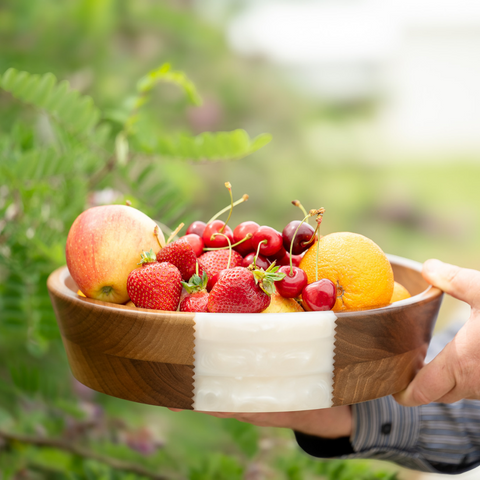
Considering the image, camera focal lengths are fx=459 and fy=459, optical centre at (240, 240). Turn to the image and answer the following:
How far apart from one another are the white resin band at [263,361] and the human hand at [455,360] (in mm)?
137

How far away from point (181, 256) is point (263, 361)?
0.14 metres

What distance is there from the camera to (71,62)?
0.99m

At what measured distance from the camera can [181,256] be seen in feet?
1.51

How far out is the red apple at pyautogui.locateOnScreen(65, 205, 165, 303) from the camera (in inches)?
18.0

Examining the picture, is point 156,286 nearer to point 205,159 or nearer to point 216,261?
point 216,261

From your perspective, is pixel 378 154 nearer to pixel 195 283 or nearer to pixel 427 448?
pixel 427 448

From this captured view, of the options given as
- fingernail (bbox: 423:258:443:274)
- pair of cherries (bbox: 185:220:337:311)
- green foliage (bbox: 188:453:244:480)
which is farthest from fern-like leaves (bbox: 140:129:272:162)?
green foliage (bbox: 188:453:244:480)

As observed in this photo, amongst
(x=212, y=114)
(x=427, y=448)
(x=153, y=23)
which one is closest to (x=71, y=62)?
(x=153, y=23)

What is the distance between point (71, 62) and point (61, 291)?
0.73 metres

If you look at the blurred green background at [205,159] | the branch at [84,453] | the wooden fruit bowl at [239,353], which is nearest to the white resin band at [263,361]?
the wooden fruit bowl at [239,353]

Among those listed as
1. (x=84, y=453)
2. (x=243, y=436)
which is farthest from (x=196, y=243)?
(x=84, y=453)

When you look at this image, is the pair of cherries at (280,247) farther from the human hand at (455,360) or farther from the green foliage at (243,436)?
the green foliage at (243,436)

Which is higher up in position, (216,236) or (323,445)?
(216,236)

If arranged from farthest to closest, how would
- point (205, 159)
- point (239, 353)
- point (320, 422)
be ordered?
point (205, 159) → point (320, 422) → point (239, 353)
